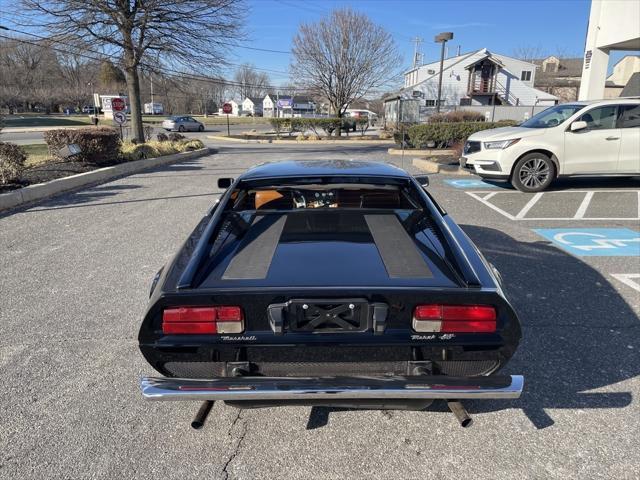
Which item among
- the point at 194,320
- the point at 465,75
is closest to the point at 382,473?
the point at 194,320

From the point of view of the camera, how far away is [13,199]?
25.3 feet

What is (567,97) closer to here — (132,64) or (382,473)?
(132,64)

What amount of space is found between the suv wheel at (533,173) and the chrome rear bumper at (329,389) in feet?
25.8

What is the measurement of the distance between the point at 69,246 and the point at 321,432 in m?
4.77

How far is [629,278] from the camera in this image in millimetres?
4465

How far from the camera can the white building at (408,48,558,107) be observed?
152 ft

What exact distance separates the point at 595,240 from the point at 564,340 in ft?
10.9

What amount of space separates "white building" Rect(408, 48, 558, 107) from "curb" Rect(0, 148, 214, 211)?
3832 centimetres

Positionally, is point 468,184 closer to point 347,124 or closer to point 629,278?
point 629,278

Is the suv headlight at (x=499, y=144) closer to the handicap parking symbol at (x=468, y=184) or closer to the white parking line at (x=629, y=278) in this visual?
the handicap parking symbol at (x=468, y=184)

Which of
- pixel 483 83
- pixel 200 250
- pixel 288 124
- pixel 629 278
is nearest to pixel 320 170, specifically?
pixel 200 250

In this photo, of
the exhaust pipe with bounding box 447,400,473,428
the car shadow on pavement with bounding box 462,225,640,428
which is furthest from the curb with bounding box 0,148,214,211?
the exhaust pipe with bounding box 447,400,473,428

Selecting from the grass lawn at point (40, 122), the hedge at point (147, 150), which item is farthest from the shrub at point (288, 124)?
the grass lawn at point (40, 122)

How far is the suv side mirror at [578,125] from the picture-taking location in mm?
8391
